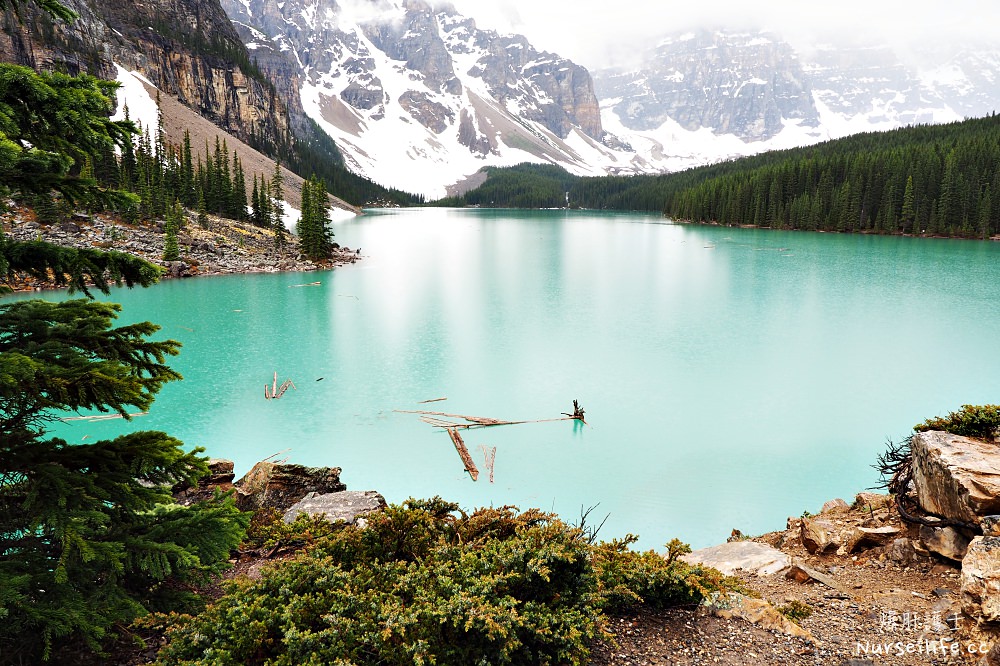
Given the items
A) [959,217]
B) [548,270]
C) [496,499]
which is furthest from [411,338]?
[959,217]

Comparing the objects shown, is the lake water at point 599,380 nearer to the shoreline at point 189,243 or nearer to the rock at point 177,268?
the rock at point 177,268

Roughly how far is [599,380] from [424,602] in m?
14.6

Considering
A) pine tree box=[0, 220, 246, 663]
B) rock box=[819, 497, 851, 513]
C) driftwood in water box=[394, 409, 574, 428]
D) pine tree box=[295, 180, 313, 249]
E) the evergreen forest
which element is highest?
the evergreen forest

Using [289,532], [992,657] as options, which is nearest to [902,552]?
[992,657]

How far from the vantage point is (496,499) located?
35.3 ft

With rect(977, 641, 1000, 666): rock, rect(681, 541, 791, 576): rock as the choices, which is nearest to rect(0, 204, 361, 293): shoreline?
rect(681, 541, 791, 576): rock

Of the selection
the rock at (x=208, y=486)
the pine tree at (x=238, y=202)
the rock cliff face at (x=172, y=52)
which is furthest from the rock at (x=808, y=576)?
the rock cliff face at (x=172, y=52)

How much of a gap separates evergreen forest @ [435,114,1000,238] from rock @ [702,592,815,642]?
86161 mm

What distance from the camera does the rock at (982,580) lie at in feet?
13.6

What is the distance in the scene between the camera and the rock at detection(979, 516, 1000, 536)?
16.8 feet

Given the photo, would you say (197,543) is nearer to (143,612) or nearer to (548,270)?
(143,612)

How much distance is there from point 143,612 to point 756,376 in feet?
60.3

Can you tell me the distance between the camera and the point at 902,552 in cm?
629

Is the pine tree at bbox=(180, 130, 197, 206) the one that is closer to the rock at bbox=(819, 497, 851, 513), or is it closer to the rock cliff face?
the rock cliff face
